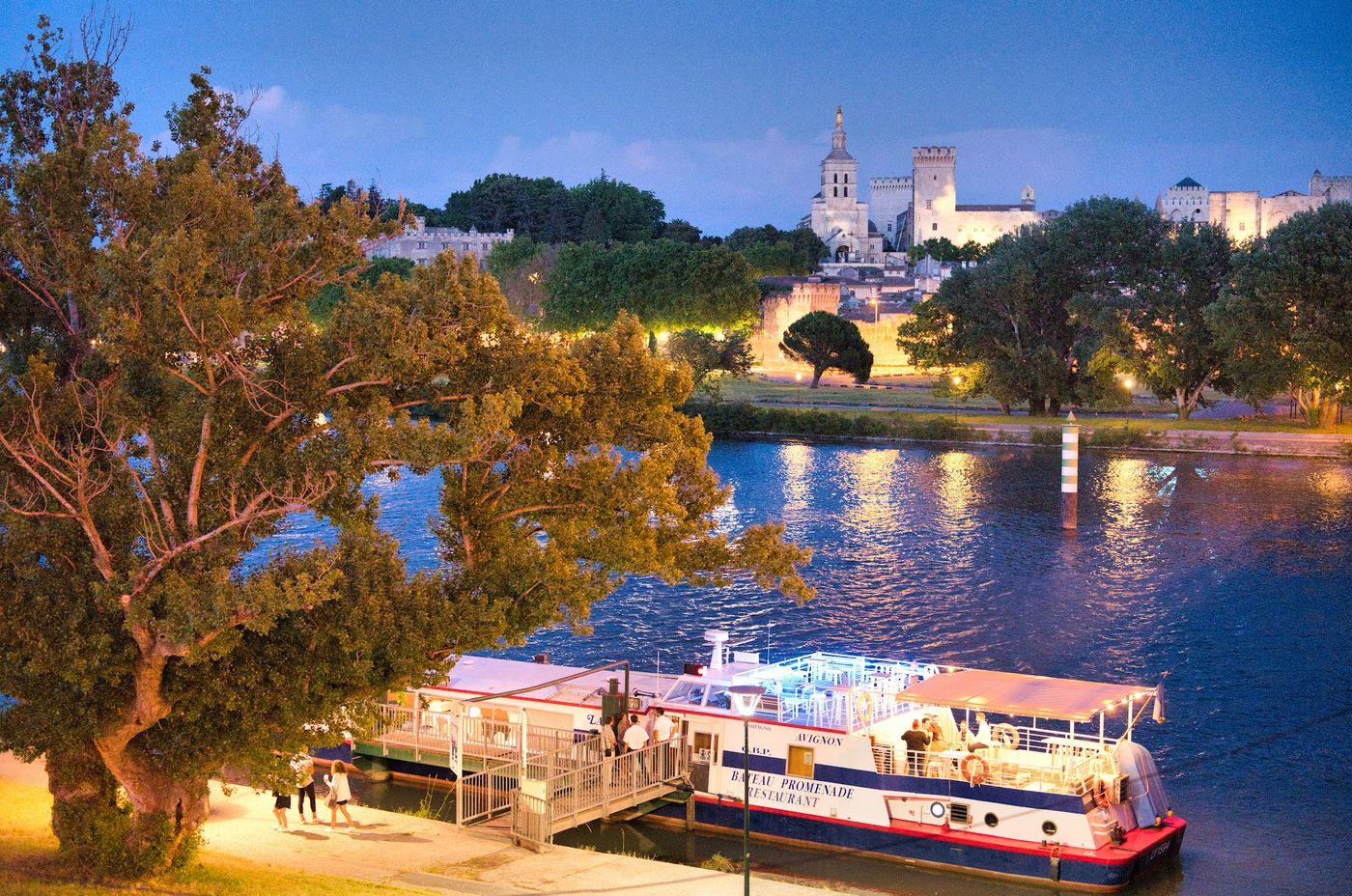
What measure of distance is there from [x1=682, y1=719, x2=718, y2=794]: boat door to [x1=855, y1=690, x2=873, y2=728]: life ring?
8.39 ft

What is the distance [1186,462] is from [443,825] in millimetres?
62364

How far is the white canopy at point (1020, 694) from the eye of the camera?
23281 mm

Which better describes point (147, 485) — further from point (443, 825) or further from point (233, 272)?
point (443, 825)

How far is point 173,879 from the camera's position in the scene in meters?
17.6

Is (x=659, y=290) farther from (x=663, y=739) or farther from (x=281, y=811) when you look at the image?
(x=281, y=811)

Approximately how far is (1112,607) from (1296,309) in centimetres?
3823

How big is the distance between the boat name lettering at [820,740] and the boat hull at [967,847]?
4.26ft

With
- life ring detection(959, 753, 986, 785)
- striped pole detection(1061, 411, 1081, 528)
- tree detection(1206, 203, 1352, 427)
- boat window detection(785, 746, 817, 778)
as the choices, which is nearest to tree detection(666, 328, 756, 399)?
tree detection(1206, 203, 1352, 427)

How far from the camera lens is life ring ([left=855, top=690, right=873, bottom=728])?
24.9 metres

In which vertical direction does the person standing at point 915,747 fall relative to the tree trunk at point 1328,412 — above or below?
below

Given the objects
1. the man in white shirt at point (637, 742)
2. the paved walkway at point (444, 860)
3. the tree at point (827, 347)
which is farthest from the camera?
the tree at point (827, 347)

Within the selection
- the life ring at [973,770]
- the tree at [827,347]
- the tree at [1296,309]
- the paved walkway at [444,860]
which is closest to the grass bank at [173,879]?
the paved walkway at [444,860]

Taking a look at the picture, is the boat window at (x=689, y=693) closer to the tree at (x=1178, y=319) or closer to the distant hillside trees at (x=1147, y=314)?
the distant hillside trees at (x=1147, y=314)

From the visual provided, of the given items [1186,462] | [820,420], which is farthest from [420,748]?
[820,420]
